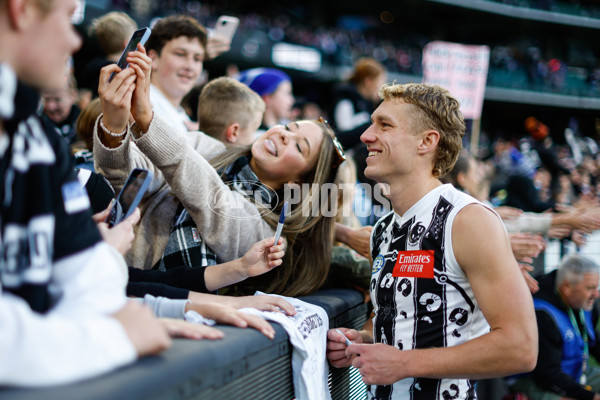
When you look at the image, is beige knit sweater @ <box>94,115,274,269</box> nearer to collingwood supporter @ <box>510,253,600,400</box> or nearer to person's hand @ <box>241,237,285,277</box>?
person's hand @ <box>241,237,285,277</box>

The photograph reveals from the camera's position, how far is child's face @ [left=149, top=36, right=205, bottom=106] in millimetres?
3445

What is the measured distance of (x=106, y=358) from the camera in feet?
3.37

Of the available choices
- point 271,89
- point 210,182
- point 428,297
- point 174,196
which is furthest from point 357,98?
point 428,297

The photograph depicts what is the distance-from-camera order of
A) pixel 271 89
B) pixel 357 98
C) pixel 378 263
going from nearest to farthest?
1. pixel 378 263
2. pixel 271 89
3. pixel 357 98

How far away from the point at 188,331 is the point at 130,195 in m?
0.42

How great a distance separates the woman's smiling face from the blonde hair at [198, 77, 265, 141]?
583 millimetres

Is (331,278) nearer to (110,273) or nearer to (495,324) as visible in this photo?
(495,324)

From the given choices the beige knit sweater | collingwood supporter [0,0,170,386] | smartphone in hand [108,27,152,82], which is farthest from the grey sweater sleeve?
collingwood supporter [0,0,170,386]

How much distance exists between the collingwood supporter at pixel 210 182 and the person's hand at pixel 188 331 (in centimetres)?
86

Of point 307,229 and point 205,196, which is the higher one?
point 205,196

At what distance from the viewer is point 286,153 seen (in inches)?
106

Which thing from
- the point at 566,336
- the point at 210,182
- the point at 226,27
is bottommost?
the point at 566,336

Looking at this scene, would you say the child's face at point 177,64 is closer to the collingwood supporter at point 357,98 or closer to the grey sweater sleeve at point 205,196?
the grey sweater sleeve at point 205,196

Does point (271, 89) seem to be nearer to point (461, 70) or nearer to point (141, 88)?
point (141, 88)
